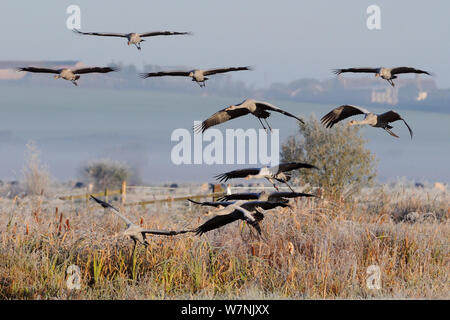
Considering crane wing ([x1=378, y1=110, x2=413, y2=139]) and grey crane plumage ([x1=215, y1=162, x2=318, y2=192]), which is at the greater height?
crane wing ([x1=378, y1=110, x2=413, y2=139])

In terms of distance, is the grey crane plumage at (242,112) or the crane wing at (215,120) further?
the crane wing at (215,120)

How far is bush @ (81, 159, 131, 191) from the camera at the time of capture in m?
24.8

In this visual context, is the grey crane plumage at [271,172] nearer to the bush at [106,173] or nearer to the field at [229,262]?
the field at [229,262]

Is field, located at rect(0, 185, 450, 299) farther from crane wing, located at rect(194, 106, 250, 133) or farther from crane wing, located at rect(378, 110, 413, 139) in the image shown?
crane wing, located at rect(378, 110, 413, 139)

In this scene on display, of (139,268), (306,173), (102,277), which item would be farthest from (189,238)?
(306,173)

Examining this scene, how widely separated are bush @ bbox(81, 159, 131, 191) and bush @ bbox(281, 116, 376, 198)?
38.0 feet

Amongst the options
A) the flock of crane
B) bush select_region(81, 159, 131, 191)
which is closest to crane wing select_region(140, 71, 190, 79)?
the flock of crane

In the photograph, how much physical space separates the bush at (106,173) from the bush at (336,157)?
1158 cm

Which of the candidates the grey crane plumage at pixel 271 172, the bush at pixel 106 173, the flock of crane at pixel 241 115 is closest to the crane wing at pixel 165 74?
the flock of crane at pixel 241 115

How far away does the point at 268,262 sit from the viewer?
8000 mm

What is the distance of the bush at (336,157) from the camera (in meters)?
14.3

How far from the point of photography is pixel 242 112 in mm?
4812
